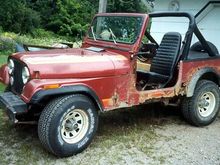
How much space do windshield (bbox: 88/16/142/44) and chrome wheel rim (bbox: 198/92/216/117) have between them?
1.63 m

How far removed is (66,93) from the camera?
463 centimetres

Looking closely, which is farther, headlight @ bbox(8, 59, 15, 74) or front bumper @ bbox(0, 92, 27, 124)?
headlight @ bbox(8, 59, 15, 74)

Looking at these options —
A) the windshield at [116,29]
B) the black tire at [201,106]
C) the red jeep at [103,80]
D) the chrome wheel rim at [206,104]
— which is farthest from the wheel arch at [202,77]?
the windshield at [116,29]

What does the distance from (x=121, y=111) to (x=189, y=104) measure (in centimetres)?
128

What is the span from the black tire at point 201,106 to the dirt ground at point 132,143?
145mm

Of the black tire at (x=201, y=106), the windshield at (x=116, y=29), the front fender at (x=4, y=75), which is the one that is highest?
the windshield at (x=116, y=29)

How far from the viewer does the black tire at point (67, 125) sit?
4.50 m

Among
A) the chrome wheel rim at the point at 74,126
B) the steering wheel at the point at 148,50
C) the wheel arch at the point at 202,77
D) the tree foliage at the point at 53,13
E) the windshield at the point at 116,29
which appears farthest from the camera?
the tree foliage at the point at 53,13

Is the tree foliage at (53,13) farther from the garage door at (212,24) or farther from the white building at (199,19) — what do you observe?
the garage door at (212,24)

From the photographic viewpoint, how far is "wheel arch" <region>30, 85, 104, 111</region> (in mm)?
4402

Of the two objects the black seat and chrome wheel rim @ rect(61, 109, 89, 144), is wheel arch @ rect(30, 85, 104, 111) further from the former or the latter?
the black seat

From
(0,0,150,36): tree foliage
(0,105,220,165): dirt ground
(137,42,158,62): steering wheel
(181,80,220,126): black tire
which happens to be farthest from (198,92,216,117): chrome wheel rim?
(0,0,150,36): tree foliage

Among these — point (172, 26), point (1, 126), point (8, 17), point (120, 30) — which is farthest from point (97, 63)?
point (8, 17)

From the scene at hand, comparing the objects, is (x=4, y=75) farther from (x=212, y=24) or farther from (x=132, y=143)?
(x=212, y=24)
